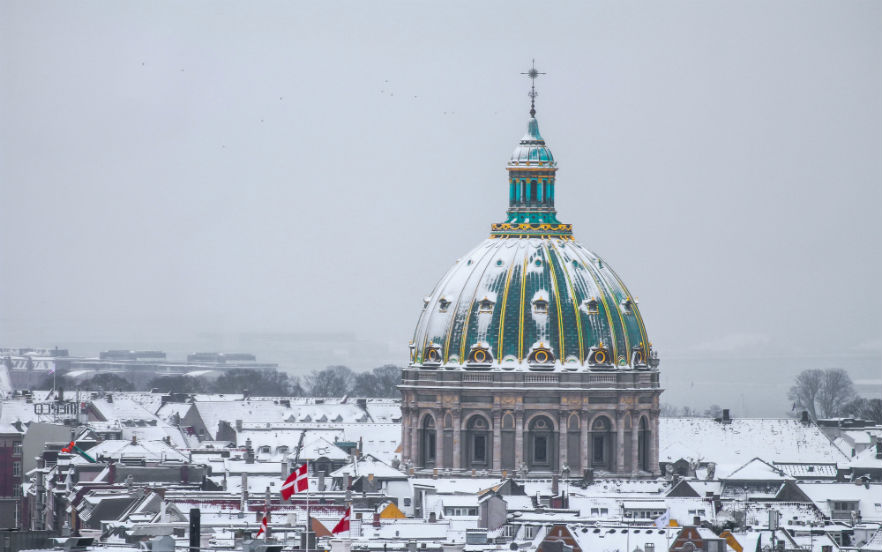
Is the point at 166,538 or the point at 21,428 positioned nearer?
the point at 166,538

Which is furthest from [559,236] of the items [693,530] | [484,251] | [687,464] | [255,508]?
[693,530]

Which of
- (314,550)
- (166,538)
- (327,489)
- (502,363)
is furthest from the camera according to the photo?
(502,363)

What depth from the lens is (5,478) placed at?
154 meters

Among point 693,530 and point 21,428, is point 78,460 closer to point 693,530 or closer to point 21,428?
point 21,428

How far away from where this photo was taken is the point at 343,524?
320 feet

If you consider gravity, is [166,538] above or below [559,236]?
below

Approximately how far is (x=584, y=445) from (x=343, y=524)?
5641cm

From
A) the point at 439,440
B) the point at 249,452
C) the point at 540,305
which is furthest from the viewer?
the point at 249,452

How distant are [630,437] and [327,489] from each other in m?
18.9

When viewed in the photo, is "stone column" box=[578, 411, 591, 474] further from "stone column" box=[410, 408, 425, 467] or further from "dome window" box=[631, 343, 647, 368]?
"stone column" box=[410, 408, 425, 467]

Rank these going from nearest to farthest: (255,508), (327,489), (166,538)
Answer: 1. (166,538)
2. (255,508)
3. (327,489)

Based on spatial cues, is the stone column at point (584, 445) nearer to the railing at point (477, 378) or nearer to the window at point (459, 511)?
the railing at point (477, 378)

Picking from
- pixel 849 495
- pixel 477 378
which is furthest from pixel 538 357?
pixel 849 495

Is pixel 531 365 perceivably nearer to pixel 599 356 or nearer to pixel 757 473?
pixel 599 356
